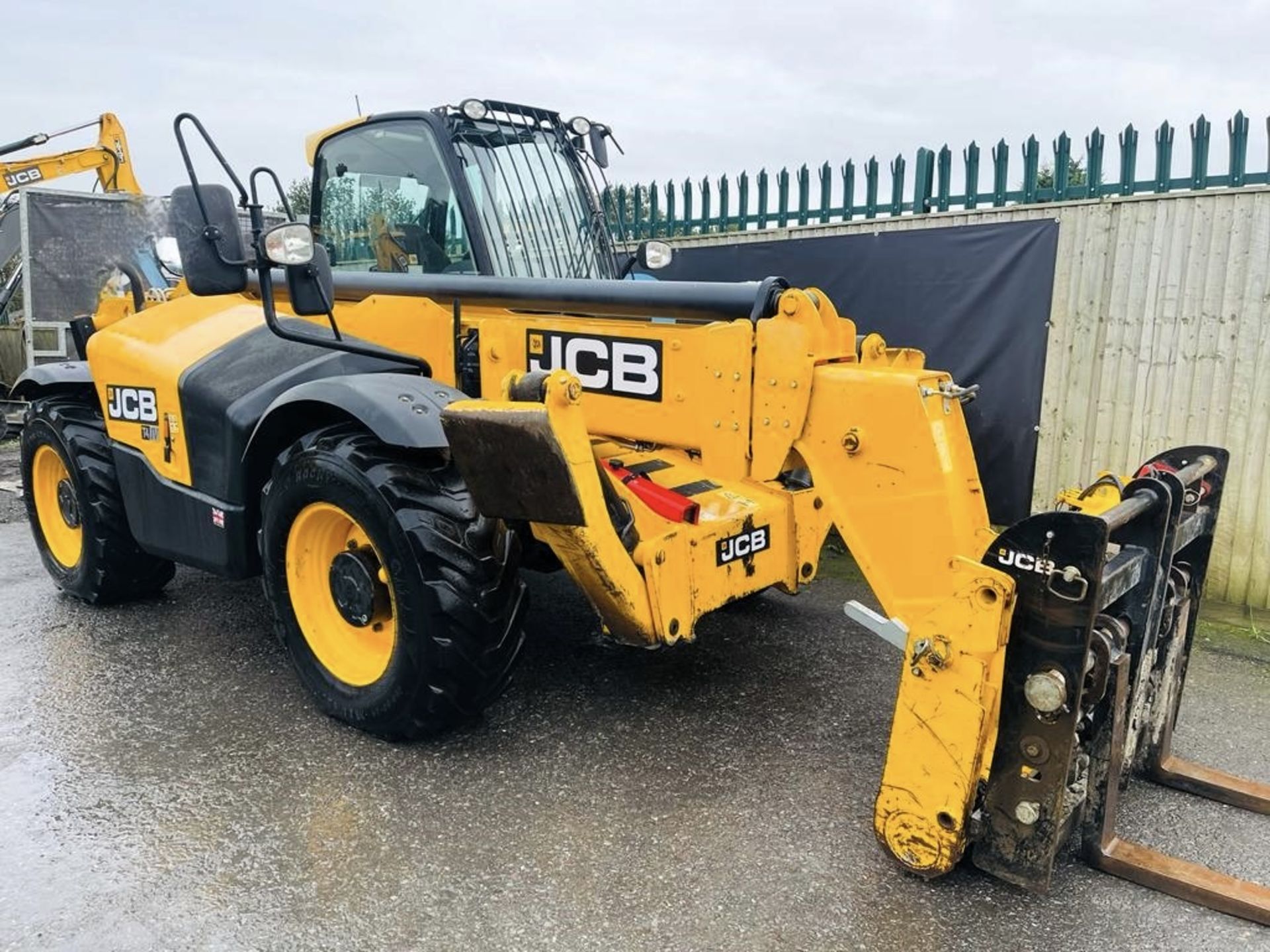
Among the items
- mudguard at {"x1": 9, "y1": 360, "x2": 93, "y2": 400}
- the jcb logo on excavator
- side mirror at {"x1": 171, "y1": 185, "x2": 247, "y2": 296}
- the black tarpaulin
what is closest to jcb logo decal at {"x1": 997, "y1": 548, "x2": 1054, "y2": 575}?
the jcb logo on excavator

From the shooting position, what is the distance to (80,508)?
4.90 meters

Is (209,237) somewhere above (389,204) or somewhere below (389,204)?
below

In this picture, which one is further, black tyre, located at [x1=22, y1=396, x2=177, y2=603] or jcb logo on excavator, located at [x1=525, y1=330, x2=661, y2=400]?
black tyre, located at [x1=22, y1=396, x2=177, y2=603]

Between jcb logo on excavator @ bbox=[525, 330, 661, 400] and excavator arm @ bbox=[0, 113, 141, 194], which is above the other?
excavator arm @ bbox=[0, 113, 141, 194]

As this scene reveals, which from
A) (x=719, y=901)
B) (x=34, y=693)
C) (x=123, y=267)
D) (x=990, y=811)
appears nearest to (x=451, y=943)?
(x=719, y=901)

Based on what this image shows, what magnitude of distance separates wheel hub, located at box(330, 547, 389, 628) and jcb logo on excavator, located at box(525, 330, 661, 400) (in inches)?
36.6

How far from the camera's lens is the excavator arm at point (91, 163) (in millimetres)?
11969

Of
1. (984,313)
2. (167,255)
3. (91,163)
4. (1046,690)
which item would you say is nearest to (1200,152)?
(984,313)

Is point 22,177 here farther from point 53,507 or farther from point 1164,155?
point 1164,155

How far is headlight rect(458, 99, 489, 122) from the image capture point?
4.13 metres

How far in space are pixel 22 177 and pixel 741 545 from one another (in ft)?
40.3

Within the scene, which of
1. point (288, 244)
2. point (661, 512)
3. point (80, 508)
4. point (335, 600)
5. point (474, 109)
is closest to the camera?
point (661, 512)

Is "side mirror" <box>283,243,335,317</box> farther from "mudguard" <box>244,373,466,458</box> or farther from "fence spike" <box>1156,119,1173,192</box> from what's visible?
"fence spike" <box>1156,119,1173,192</box>

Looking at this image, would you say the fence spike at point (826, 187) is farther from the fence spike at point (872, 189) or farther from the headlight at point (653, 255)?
the headlight at point (653, 255)
